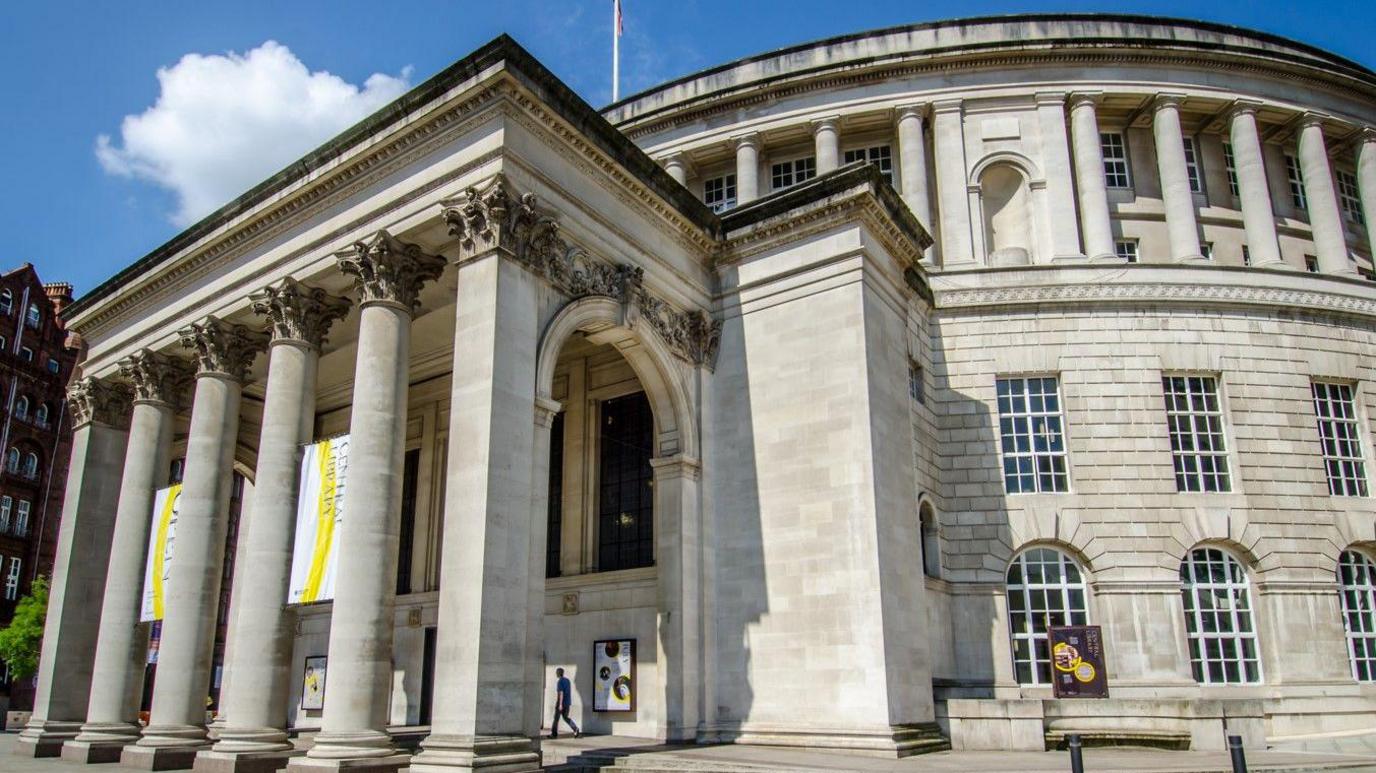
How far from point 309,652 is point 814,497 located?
18.6 meters

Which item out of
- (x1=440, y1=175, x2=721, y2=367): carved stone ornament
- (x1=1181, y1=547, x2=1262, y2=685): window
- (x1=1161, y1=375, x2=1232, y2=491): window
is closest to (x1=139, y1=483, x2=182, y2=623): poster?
(x1=440, y1=175, x2=721, y2=367): carved stone ornament

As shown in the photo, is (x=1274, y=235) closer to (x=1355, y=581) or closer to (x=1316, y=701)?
(x=1355, y=581)

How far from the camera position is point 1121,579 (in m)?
24.2

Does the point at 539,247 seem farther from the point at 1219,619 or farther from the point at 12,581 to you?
the point at 12,581

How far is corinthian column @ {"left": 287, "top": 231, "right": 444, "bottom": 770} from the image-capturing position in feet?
52.5

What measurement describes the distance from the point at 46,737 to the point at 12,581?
1430 inches

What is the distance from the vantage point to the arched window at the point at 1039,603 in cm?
2392

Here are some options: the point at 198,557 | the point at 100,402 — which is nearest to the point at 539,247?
the point at 198,557

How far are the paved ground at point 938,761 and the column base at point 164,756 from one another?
523 mm

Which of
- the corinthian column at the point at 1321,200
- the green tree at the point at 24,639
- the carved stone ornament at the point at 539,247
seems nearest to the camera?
the carved stone ornament at the point at 539,247

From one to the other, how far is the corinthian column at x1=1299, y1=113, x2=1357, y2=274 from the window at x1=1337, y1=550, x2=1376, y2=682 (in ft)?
29.3

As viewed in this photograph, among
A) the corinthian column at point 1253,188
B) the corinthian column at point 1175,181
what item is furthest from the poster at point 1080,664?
the corinthian column at point 1253,188

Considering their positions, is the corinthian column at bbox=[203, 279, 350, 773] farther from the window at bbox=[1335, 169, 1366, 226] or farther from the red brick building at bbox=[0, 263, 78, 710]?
the red brick building at bbox=[0, 263, 78, 710]

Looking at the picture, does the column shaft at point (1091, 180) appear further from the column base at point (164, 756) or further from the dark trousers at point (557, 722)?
the column base at point (164, 756)
